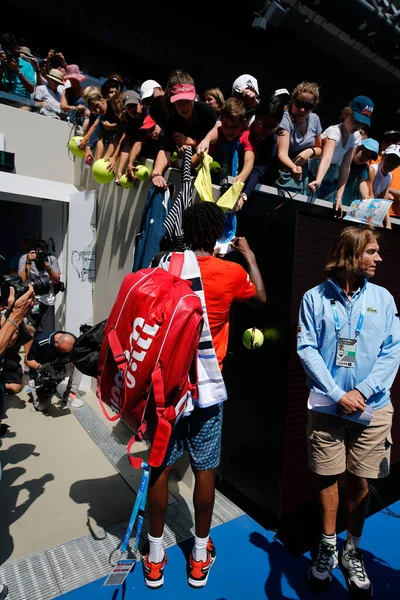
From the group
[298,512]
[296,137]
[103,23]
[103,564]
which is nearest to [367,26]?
[103,23]

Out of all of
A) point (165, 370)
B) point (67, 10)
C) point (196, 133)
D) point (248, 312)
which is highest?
point (67, 10)

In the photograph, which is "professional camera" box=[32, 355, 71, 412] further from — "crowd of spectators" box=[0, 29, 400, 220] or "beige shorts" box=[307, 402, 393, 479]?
"beige shorts" box=[307, 402, 393, 479]

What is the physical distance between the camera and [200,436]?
2105 mm

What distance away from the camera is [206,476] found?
6.88ft

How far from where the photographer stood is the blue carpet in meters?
2.09

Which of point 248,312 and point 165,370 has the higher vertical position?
point 248,312

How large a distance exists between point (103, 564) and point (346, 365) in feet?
5.94

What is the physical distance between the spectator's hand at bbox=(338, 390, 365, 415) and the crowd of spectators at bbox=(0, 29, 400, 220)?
149 centimetres

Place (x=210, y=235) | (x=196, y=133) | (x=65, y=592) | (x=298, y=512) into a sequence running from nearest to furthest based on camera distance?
(x=65, y=592) < (x=210, y=235) < (x=298, y=512) < (x=196, y=133)

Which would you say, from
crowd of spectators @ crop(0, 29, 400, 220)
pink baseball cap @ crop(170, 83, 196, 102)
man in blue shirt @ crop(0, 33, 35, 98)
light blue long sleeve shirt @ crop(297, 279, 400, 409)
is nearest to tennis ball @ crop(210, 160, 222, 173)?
crowd of spectators @ crop(0, 29, 400, 220)

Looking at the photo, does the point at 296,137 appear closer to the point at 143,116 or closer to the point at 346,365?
the point at 143,116

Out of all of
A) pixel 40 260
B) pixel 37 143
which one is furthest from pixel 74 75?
pixel 40 260

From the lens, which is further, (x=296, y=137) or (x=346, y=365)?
(x=296, y=137)

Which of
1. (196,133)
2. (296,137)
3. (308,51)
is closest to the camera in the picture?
(196,133)
